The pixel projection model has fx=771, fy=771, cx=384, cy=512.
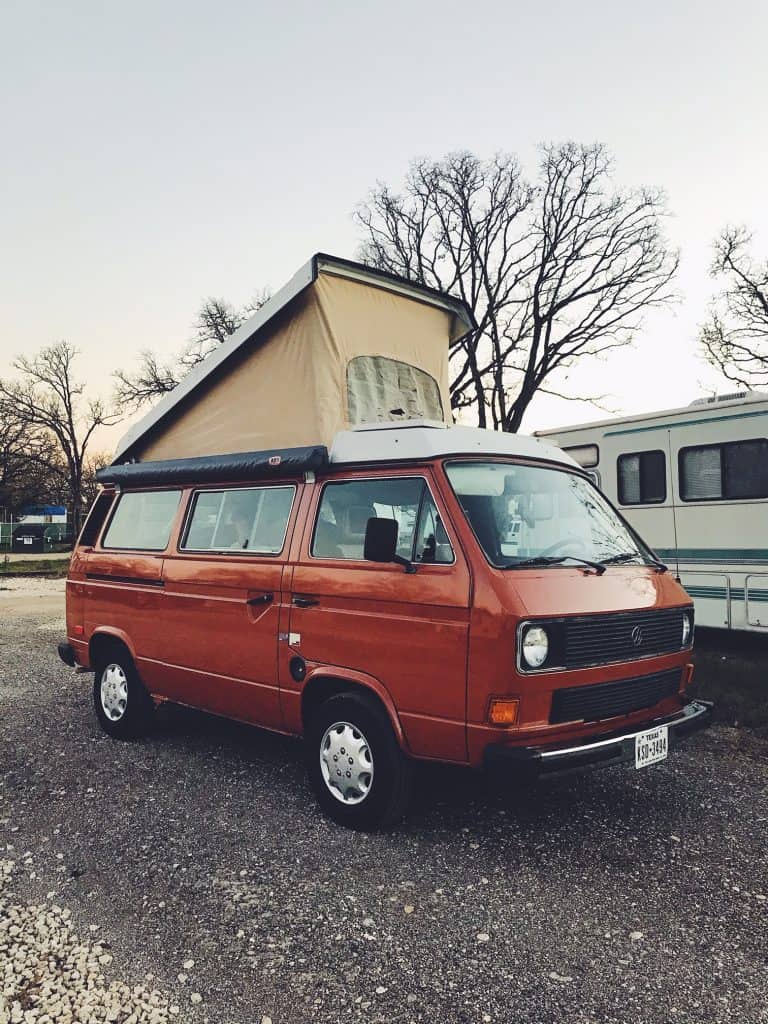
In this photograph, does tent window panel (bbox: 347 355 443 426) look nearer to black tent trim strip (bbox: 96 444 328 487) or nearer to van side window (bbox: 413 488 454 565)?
black tent trim strip (bbox: 96 444 328 487)

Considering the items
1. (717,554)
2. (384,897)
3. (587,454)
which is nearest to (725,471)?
(717,554)

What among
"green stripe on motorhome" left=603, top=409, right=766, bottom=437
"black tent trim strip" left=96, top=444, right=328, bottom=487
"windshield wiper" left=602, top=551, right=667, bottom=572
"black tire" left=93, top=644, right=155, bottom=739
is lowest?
"black tire" left=93, top=644, right=155, bottom=739

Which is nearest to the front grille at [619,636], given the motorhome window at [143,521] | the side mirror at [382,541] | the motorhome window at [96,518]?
the side mirror at [382,541]

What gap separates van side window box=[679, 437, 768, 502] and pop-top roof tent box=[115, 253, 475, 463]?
178 inches

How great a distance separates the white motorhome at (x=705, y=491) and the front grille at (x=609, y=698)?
18.1 ft

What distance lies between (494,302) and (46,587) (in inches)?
774

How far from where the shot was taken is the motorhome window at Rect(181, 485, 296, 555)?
512cm

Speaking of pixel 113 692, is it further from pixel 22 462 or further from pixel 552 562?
pixel 22 462

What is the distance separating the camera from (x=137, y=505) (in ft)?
21.3

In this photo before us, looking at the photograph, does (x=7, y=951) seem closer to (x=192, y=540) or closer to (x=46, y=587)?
(x=192, y=540)


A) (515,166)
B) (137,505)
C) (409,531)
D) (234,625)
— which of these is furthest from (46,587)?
(515,166)

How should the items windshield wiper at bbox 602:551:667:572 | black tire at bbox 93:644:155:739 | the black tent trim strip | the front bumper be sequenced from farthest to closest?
black tire at bbox 93:644:155:739
the black tent trim strip
windshield wiper at bbox 602:551:667:572
the front bumper

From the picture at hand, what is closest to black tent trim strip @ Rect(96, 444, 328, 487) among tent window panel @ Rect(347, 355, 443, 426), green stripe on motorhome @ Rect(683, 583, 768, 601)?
tent window panel @ Rect(347, 355, 443, 426)

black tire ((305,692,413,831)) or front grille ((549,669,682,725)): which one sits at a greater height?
front grille ((549,669,682,725))
